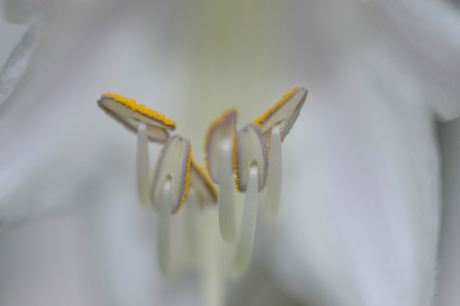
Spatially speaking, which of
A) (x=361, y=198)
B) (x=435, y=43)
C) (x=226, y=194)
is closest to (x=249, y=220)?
(x=226, y=194)

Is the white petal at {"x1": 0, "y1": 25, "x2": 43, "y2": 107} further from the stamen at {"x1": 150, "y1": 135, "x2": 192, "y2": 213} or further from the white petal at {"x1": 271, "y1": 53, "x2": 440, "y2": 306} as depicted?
the white petal at {"x1": 271, "y1": 53, "x2": 440, "y2": 306}

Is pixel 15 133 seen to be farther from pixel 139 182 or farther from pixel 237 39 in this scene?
pixel 237 39

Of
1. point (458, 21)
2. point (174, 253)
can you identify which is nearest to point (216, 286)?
point (174, 253)

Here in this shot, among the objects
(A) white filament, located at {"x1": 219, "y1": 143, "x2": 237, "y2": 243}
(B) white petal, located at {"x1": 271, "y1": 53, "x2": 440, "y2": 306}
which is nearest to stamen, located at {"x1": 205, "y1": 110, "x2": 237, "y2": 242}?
(A) white filament, located at {"x1": 219, "y1": 143, "x2": 237, "y2": 243}

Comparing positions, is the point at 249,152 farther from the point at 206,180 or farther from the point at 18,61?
the point at 18,61

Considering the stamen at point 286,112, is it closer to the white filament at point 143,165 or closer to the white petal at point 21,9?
the white filament at point 143,165

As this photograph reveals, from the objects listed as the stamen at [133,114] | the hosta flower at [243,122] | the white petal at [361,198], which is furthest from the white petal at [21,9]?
the white petal at [361,198]
